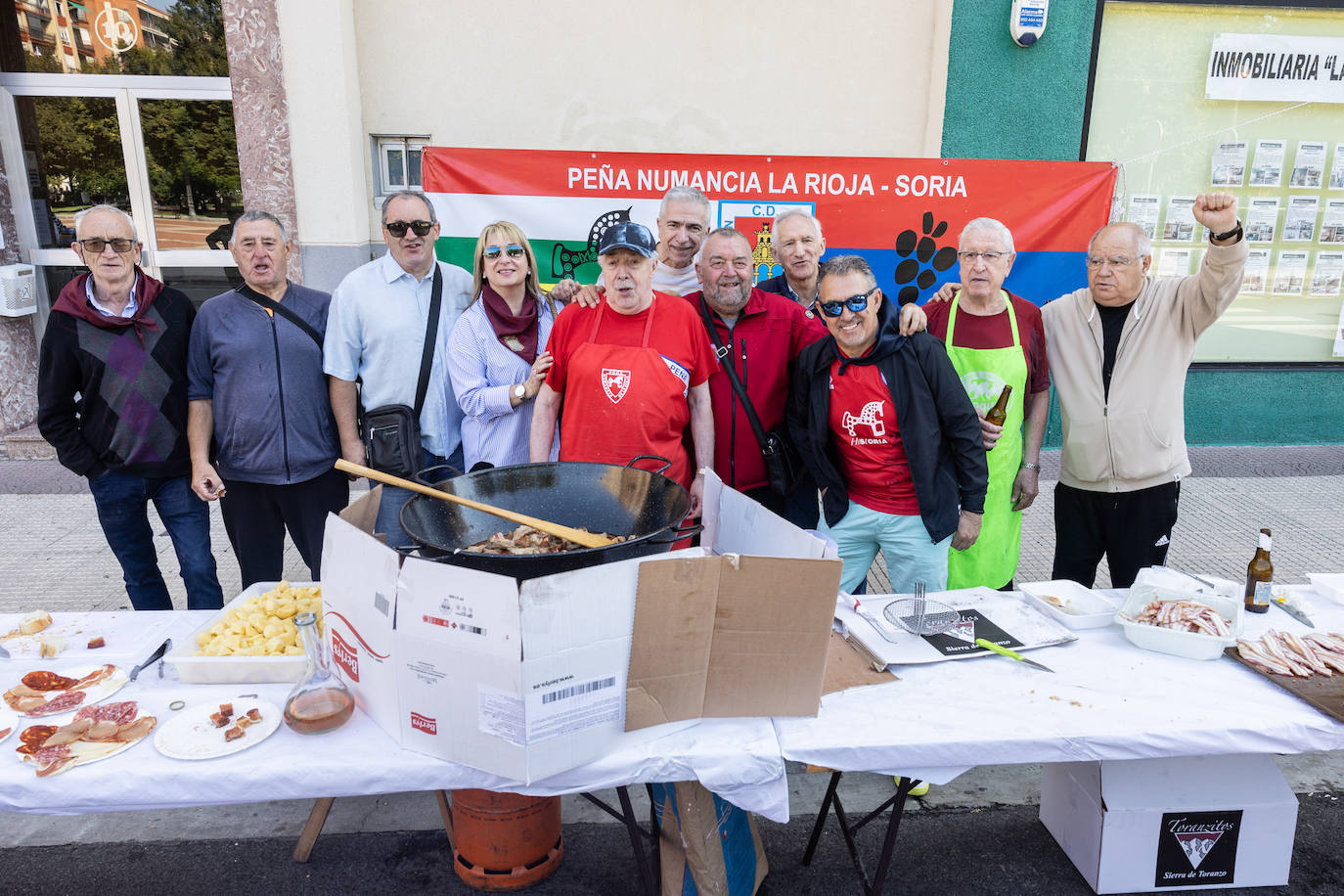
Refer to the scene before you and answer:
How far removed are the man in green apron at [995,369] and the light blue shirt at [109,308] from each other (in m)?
3.25

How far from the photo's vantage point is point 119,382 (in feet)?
11.5

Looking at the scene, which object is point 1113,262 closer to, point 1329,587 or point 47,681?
point 1329,587

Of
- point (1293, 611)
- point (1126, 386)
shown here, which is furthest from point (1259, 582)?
point (1126, 386)

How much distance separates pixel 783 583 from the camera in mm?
2092

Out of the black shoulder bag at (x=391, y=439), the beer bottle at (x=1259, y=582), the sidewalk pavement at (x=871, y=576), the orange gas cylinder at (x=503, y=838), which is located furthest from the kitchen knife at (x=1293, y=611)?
the black shoulder bag at (x=391, y=439)

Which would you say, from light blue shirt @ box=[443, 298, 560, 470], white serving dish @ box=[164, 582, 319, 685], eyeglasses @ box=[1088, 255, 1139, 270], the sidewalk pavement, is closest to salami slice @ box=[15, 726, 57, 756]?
white serving dish @ box=[164, 582, 319, 685]

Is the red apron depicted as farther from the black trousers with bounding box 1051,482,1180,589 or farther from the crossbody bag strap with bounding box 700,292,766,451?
the black trousers with bounding box 1051,482,1180,589

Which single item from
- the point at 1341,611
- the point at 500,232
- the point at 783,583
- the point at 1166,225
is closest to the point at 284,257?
the point at 500,232

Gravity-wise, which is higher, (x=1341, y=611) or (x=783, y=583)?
(x=783, y=583)

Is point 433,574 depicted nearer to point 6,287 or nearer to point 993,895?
point 993,895

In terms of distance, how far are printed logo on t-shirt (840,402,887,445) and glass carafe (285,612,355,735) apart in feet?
6.20

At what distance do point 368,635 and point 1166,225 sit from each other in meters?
7.22

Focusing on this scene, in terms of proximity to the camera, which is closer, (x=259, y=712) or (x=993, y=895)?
(x=259, y=712)

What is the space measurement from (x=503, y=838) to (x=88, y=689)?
122 cm
